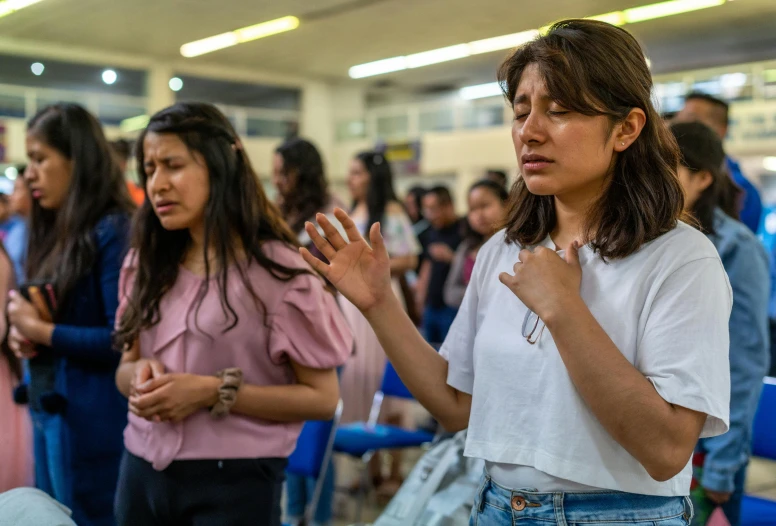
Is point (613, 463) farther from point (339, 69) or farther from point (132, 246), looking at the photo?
point (339, 69)

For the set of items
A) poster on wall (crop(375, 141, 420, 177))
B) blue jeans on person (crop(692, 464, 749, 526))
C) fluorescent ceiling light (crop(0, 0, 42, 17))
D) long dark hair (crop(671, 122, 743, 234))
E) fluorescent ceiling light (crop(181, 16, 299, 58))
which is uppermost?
fluorescent ceiling light (crop(0, 0, 42, 17))

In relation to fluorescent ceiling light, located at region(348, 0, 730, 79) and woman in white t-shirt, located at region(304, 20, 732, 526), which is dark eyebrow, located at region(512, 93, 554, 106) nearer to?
woman in white t-shirt, located at region(304, 20, 732, 526)

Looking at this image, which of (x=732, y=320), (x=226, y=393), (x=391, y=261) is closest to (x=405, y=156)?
(x=391, y=261)

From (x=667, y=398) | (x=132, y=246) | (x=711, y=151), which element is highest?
(x=711, y=151)

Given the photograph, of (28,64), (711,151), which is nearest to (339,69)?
(28,64)

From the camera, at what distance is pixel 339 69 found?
17203mm

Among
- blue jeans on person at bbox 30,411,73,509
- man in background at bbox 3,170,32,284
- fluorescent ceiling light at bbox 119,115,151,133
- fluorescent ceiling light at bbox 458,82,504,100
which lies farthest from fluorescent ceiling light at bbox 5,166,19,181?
fluorescent ceiling light at bbox 458,82,504,100

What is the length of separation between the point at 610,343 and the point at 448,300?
4037mm

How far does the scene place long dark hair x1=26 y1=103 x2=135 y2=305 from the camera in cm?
233

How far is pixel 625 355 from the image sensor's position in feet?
3.88

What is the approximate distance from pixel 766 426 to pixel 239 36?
12.8 m

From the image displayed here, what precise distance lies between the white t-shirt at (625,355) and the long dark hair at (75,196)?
1450 mm

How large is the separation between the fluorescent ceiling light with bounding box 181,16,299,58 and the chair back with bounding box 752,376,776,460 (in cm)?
1130

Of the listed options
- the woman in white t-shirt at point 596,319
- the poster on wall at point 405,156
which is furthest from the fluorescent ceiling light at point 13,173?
the poster on wall at point 405,156
